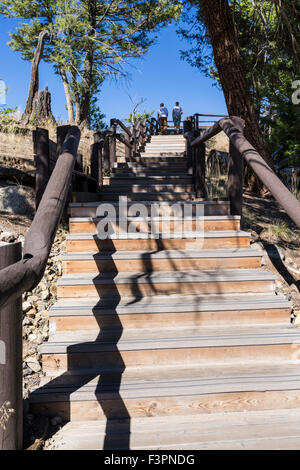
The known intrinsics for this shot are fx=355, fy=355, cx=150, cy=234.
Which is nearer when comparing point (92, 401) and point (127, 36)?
point (92, 401)

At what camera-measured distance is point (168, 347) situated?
2.61 meters

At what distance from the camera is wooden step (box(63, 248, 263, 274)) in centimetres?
334

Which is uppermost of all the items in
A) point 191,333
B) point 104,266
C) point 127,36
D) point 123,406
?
point 127,36

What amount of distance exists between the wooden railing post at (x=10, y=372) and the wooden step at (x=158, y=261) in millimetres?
1421

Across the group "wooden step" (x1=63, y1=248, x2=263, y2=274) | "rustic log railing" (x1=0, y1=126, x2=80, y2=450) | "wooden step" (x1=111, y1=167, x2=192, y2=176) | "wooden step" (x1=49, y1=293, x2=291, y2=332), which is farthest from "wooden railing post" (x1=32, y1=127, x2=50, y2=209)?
"wooden step" (x1=111, y1=167, x2=192, y2=176)

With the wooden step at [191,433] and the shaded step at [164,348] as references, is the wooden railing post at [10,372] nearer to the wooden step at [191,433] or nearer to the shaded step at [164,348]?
the wooden step at [191,433]

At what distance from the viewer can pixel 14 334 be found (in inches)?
74.2

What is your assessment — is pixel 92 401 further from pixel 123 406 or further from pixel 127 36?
pixel 127 36

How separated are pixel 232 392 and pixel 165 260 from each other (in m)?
1.40

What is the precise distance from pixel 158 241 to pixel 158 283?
0.61 m

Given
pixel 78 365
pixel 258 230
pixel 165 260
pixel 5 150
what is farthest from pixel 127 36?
pixel 78 365

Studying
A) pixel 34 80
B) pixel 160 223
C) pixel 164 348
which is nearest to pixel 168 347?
pixel 164 348

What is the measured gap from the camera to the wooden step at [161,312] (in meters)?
2.83
